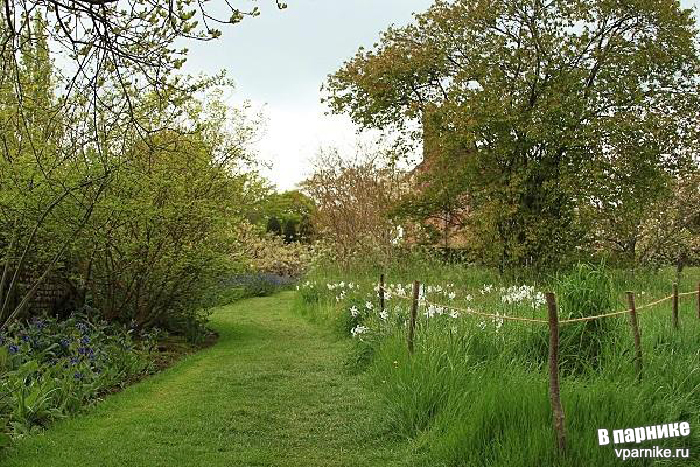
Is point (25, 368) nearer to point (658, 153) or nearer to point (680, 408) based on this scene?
point (680, 408)

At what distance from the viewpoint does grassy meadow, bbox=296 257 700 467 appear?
415 centimetres

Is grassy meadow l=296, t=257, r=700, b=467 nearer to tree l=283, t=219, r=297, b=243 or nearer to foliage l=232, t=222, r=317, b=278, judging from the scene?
foliage l=232, t=222, r=317, b=278

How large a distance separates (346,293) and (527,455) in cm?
854

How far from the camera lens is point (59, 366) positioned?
6.53 metres

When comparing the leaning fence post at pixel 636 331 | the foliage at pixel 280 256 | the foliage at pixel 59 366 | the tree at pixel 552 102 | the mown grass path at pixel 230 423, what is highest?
the tree at pixel 552 102

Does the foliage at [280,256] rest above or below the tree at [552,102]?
below

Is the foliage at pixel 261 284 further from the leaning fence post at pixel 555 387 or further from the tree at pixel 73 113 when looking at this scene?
the leaning fence post at pixel 555 387

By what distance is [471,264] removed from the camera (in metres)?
13.8

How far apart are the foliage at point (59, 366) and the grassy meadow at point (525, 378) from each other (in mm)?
2472

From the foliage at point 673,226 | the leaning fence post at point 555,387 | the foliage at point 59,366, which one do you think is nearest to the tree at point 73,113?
the foliage at point 59,366

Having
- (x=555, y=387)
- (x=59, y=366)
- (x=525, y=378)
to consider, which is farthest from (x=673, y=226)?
(x=59, y=366)

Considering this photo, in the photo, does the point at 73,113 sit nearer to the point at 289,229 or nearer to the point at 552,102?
the point at 552,102

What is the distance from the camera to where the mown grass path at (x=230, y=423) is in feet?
15.8

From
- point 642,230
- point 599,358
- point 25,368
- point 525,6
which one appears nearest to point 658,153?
point 642,230
